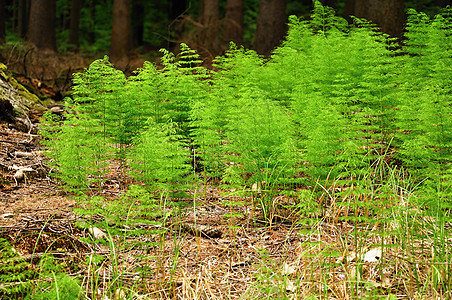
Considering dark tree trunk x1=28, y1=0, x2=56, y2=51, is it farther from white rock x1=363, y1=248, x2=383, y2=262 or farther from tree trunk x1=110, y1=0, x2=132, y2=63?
white rock x1=363, y1=248, x2=383, y2=262

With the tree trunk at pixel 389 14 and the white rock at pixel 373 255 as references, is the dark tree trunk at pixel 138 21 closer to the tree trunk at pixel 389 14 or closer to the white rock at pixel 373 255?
the tree trunk at pixel 389 14

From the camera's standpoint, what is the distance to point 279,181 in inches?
150

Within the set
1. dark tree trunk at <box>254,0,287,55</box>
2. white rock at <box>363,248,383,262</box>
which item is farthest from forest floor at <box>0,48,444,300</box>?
dark tree trunk at <box>254,0,287,55</box>

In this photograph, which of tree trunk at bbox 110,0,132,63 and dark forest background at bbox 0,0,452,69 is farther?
tree trunk at bbox 110,0,132,63

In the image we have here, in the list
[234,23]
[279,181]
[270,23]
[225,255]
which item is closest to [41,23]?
[234,23]

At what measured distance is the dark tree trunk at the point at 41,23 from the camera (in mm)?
17516

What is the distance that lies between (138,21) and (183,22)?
13343mm

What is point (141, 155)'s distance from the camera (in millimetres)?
3721

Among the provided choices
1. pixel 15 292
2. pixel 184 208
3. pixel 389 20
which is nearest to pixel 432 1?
pixel 389 20

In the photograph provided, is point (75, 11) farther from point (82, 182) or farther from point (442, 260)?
point (442, 260)

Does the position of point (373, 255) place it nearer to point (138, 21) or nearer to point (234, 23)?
point (234, 23)

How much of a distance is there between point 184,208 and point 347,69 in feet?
9.27

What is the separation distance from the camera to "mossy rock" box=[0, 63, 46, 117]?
22.0 feet

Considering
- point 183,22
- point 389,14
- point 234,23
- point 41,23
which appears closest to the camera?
point 389,14
